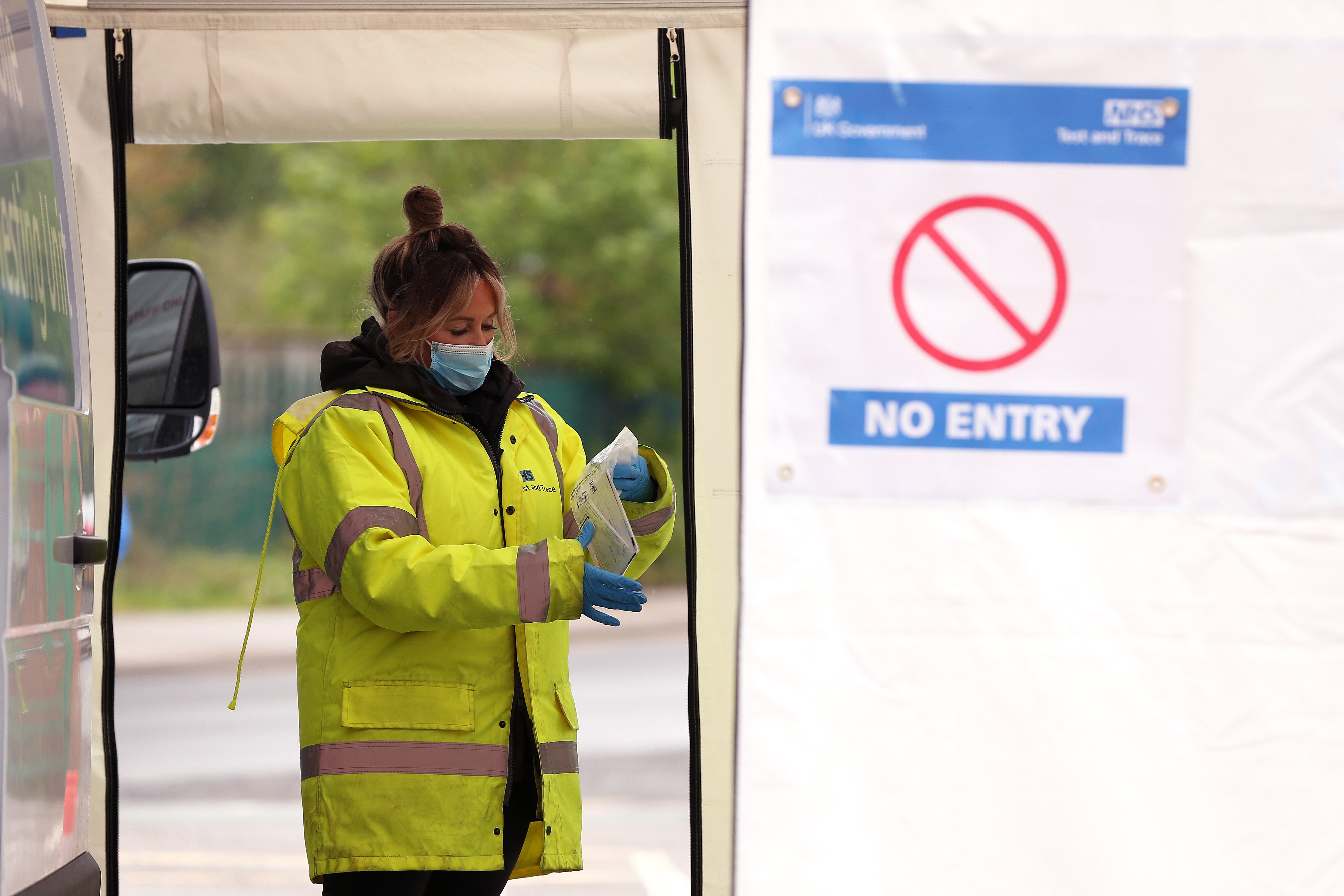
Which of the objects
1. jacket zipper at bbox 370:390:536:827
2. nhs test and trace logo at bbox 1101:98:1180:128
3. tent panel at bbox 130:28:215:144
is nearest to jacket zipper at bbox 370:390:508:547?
jacket zipper at bbox 370:390:536:827

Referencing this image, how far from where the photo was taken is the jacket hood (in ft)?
8.14

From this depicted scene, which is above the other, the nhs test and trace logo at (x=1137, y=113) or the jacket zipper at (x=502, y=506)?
the nhs test and trace logo at (x=1137, y=113)

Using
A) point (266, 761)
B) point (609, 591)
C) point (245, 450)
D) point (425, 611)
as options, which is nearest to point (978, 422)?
point (609, 591)

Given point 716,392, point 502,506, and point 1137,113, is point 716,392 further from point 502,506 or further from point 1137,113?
point 1137,113

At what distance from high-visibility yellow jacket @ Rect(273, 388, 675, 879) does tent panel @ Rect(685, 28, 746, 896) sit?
38 centimetres

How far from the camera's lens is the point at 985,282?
1.51 meters

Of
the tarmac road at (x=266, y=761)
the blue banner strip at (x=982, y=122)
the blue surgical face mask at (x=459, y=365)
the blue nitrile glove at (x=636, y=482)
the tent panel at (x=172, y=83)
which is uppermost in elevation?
the tent panel at (x=172, y=83)

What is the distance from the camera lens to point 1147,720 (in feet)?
4.96

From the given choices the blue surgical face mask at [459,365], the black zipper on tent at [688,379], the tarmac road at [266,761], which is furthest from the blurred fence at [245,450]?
the blue surgical face mask at [459,365]

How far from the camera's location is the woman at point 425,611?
2.22 m

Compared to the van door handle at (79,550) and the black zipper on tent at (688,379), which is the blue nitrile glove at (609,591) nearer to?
the black zipper on tent at (688,379)

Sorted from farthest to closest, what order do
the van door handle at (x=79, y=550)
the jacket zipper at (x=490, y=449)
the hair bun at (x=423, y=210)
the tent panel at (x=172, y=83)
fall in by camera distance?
the tent panel at (x=172, y=83) → the hair bun at (x=423, y=210) → the jacket zipper at (x=490, y=449) → the van door handle at (x=79, y=550)

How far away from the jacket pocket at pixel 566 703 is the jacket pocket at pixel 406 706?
0.61 ft

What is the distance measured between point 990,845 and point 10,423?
4.47 ft
